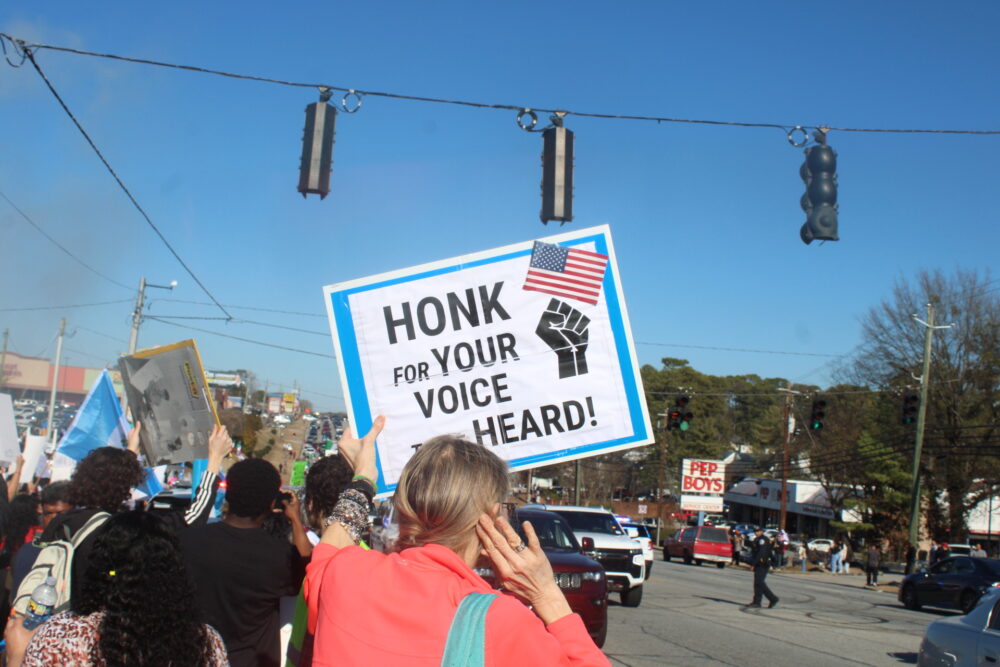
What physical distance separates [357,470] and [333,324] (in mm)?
1564

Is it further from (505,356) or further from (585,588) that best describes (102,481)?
A: (585,588)

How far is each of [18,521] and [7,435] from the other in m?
2.51

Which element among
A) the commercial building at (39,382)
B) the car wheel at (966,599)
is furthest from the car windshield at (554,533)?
the commercial building at (39,382)

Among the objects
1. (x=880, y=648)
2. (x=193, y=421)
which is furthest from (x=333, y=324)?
(x=880, y=648)

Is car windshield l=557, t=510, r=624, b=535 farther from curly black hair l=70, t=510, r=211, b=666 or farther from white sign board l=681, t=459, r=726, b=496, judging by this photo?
white sign board l=681, t=459, r=726, b=496

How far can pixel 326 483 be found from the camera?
12.0 ft

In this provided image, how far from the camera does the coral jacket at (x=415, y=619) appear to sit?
5.92 ft

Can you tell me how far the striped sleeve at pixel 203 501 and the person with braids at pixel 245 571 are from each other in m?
0.54

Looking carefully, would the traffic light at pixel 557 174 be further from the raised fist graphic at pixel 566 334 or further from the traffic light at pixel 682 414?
the traffic light at pixel 682 414

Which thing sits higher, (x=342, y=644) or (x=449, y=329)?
(x=449, y=329)

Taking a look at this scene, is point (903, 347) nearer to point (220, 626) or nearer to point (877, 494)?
point (877, 494)

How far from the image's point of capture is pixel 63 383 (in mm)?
169250

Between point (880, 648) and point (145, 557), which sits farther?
point (880, 648)

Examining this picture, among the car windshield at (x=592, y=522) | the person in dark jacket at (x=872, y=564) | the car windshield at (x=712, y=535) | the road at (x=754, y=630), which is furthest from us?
the car windshield at (x=712, y=535)
